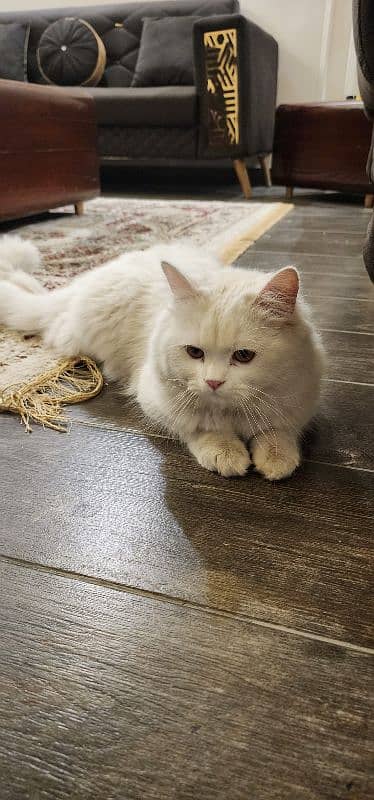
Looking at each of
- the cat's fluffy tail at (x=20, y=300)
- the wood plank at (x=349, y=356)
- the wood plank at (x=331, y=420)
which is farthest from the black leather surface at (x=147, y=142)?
the wood plank at (x=331, y=420)

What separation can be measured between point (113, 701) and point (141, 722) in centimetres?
4

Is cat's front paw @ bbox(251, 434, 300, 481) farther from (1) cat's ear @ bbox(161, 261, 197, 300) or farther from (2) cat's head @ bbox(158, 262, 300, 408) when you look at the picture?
(1) cat's ear @ bbox(161, 261, 197, 300)

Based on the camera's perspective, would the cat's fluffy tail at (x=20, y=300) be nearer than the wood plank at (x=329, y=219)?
Yes

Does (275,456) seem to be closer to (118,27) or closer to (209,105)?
(209,105)

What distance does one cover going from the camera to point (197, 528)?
788mm

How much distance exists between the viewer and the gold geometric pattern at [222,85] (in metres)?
3.25

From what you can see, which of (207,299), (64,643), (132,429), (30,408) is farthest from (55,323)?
(64,643)

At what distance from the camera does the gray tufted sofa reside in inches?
129

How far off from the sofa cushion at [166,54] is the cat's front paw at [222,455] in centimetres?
375

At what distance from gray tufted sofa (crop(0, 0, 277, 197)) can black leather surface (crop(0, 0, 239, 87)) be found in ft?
0.50

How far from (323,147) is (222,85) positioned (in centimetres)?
69

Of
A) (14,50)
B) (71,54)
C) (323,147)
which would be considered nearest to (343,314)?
(323,147)

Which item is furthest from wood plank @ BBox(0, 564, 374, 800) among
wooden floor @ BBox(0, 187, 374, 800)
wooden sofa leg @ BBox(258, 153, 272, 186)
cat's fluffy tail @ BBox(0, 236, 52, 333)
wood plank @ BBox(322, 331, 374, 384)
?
wooden sofa leg @ BBox(258, 153, 272, 186)

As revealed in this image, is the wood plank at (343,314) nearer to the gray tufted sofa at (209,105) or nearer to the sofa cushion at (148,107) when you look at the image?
the gray tufted sofa at (209,105)
